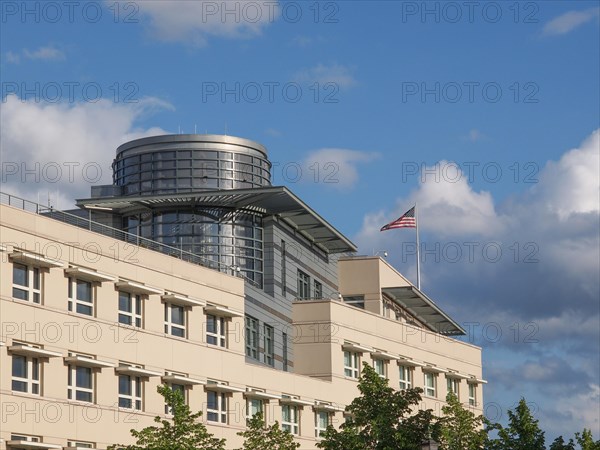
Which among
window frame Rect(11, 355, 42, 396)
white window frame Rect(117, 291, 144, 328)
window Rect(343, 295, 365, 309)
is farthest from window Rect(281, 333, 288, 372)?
window frame Rect(11, 355, 42, 396)

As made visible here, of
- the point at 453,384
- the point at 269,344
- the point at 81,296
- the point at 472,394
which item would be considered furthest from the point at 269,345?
the point at 472,394

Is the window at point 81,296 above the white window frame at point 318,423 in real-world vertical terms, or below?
above

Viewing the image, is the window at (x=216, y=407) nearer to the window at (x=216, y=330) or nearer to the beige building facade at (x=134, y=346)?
the beige building facade at (x=134, y=346)

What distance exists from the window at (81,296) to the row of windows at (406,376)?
25809 millimetres

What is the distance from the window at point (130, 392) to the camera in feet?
205

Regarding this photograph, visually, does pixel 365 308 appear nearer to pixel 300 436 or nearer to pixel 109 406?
pixel 300 436

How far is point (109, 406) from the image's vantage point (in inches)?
2413

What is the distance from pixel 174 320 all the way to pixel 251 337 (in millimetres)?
8748

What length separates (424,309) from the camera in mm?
104438

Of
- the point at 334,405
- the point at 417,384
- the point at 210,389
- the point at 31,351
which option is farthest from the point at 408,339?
the point at 31,351

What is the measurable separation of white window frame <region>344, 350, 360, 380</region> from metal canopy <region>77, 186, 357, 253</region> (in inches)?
337

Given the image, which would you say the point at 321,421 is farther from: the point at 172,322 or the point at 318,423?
the point at 172,322

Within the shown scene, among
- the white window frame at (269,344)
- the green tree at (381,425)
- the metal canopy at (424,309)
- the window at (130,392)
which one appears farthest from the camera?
the metal canopy at (424,309)

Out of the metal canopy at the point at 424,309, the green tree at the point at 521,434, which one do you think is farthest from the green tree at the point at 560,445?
the metal canopy at the point at 424,309
